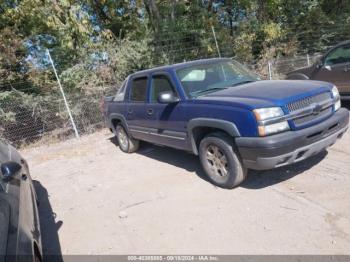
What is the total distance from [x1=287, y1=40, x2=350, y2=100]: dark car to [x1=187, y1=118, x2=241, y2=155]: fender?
421 centimetres

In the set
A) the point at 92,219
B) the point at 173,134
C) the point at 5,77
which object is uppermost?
the point at 5,77

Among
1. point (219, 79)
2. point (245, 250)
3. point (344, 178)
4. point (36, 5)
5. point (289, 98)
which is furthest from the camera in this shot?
point (36, 5)

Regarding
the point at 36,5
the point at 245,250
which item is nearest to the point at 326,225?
the point at 245,250

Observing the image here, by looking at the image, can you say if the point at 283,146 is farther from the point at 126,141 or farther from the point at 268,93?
the point at 126,141

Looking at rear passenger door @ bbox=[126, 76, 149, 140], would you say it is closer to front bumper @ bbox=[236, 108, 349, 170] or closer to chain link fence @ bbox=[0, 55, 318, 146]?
front bumper @ bbox=[236, 108, 349, 170]

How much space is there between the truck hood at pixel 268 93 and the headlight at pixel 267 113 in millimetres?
56

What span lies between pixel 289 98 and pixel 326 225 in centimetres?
148

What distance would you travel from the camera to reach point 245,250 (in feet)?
9.87

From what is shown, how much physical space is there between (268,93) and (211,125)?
0.83m

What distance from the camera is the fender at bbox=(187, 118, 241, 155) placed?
12.3 feet

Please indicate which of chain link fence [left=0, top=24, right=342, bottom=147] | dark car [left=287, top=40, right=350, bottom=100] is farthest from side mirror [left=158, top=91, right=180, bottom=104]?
chain link fence [left=0, top=24, right=342, bottom=147]

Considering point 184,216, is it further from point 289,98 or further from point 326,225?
point 289,98

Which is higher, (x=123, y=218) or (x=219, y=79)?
(x=219, y=79)

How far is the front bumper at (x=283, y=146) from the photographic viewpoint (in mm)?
3504
